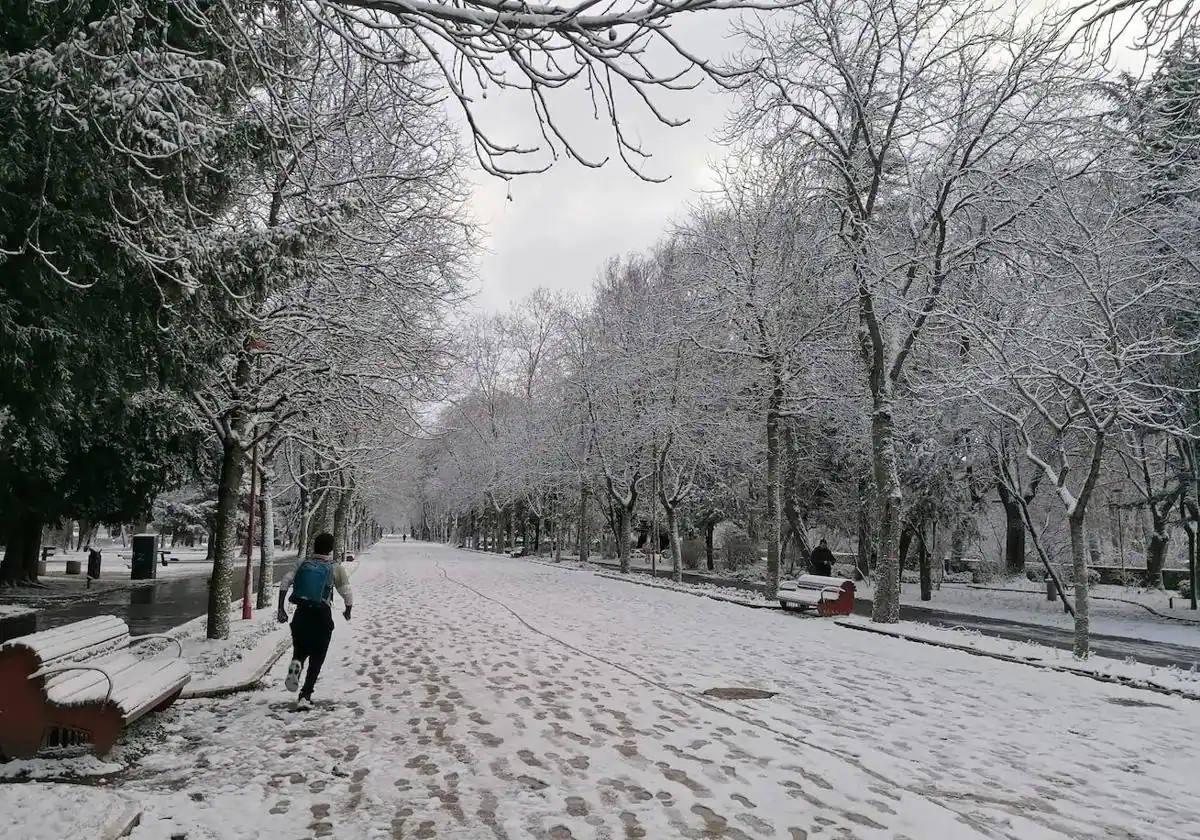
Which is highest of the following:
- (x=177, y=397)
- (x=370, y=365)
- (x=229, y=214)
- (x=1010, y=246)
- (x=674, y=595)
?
(x=1010, y=246)

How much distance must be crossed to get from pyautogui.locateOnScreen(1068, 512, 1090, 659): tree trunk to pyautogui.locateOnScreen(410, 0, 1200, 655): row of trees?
0.04m

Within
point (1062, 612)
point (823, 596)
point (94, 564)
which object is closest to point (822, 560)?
point (823, 596)

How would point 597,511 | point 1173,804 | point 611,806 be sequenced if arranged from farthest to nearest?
point 597,511 < point 1173,804 < point 611,806

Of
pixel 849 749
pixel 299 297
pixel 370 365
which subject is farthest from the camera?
pixel 370 365

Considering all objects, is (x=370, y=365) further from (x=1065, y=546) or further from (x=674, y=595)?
(x=1065, y=546)

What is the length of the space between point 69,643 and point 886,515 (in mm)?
14588

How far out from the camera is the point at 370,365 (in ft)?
45.9

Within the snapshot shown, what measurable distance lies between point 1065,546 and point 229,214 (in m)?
33.8

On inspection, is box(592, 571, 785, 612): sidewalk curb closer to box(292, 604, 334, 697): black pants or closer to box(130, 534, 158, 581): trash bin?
box(292, 604, 334, 697): black pants

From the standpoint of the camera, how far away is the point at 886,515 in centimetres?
1689

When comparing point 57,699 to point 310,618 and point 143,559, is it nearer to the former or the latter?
point 310,618

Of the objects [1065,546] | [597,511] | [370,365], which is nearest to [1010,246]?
[370,365]

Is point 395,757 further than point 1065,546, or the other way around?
point 1065,546

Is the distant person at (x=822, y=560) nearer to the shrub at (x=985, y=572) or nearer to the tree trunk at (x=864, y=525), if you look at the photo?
the tree trunk at (x=864, y=525)
